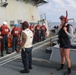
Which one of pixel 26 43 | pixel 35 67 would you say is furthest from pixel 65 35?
pixel 35 67

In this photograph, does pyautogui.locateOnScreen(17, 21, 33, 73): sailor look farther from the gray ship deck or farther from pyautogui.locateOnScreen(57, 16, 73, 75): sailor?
pyautogui.locateOnScreen(57, 16, 73, 75): sailor

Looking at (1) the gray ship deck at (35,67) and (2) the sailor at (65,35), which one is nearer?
(2) the sailor at (65,35)

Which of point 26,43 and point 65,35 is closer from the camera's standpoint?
point 65,35

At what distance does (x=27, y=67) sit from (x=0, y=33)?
4312 mm

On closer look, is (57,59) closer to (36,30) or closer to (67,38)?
(67,38)

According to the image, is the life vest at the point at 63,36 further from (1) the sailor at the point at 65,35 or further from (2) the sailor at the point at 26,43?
(2) the sailor at the point at 26,43

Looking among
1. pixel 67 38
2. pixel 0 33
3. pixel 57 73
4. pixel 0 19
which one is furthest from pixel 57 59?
pixel 0 19

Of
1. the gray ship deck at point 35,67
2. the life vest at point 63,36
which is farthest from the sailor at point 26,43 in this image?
the life vest at point 63,36

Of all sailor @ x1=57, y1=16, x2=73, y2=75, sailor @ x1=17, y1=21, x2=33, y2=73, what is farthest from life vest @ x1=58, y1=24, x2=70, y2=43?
sailor @ x1=17, y1=21, x2=33, y2=73

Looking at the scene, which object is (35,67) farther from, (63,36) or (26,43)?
(63,36)

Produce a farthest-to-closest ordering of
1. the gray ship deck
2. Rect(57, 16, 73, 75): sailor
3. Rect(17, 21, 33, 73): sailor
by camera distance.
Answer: the gray ship deck < Rect(17, 21, 33, 73): sailor < Rect(57, 16, 73, 75): sailor

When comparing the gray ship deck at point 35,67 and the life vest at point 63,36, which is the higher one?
the life vest at point 63,36

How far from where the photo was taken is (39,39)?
1855 cm

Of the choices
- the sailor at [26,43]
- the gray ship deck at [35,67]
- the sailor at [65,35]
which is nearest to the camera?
the sailor at [65,35]
